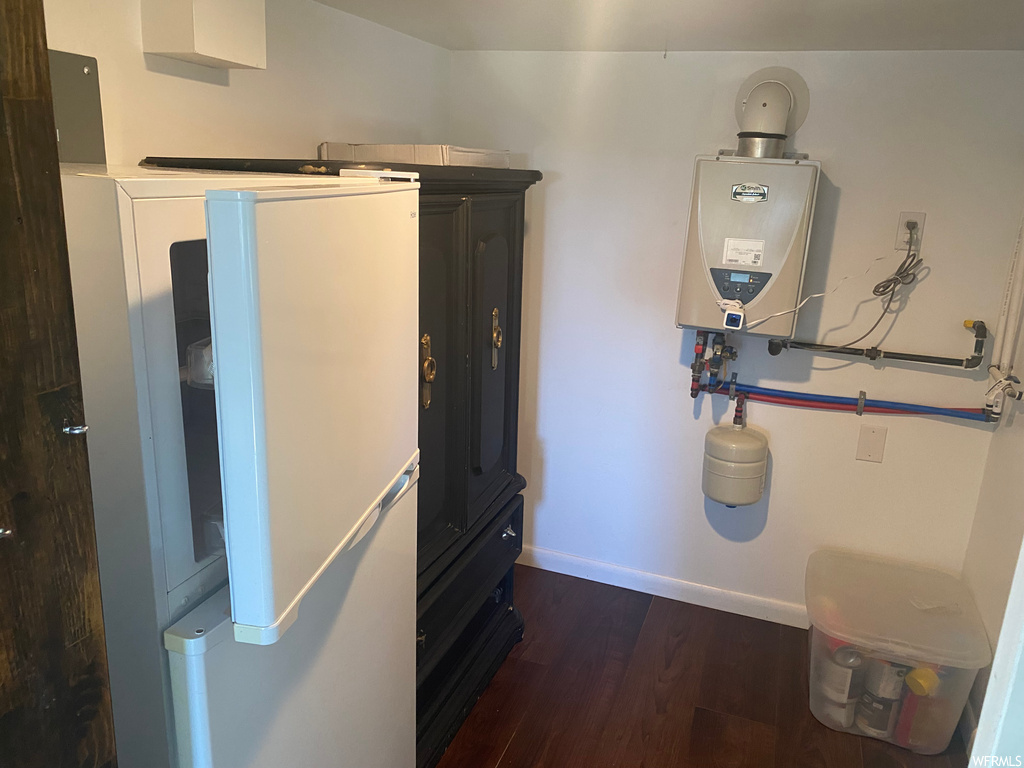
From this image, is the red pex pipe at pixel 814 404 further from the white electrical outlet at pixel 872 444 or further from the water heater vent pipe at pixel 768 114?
the water heater vent pipe at pixel 768 114

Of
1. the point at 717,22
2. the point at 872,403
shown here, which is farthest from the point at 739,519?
the point at 717,22

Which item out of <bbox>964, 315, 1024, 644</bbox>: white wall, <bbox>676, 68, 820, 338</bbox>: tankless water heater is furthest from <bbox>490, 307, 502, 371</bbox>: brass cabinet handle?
<bbox>964, 315, 1024, 644</bbox>: white wall

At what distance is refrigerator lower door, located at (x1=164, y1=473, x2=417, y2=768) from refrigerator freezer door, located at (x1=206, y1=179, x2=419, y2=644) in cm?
10

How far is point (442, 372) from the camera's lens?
1.67 m

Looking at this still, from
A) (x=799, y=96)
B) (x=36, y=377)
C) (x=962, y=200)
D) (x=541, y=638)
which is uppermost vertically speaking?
(x=799, y=96)

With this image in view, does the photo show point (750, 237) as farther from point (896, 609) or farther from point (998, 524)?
point (896, 609)

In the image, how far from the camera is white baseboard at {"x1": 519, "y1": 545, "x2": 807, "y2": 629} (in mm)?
2459

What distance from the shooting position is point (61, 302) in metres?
0.58

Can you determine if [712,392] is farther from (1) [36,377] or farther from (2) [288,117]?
(1) [36,377]

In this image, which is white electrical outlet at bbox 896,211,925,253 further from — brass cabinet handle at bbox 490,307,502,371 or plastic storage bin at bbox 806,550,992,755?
brass cabinet handle at bbox 490,307,502,371

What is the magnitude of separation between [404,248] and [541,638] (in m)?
1.59

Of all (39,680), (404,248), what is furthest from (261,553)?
(404,248)

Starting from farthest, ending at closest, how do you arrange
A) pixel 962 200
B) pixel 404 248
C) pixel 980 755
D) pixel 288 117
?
pixel 962 200 < pixel 288 117 < pixel 404 248 < pixel 980 755

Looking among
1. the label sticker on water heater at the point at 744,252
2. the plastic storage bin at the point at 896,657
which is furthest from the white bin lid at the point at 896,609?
the label sticker on water heater at the point at 744,252
